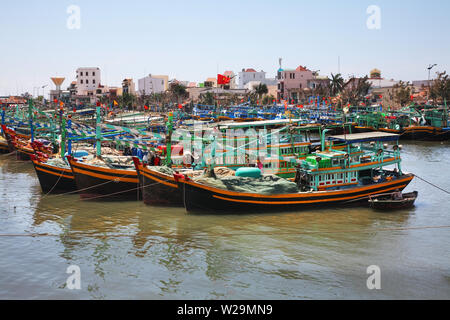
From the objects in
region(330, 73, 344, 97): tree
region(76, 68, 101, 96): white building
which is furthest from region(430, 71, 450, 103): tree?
region(76, 68, 101, 96): white building

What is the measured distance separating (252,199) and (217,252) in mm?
4590

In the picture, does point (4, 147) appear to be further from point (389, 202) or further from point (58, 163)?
point (389, 202)

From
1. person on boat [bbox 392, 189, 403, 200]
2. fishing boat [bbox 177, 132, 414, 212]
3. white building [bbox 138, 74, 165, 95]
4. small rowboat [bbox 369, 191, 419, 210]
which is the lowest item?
small rowboat [bbox 369, 191, 419, 210]

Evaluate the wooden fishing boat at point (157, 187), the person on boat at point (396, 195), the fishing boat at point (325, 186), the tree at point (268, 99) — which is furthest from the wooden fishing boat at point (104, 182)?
the tree at point (268, 99)

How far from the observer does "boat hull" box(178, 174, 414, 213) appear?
1995 centimetres

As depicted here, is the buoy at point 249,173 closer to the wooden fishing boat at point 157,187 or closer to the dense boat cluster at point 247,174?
the dense boat cluster at point 247,174

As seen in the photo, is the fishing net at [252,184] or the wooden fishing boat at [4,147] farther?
the wooden fishing boat at [4,147]

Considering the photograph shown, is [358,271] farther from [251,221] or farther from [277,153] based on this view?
[277,153]

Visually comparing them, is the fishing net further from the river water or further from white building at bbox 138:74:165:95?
white building at bbox 138:74:165:95

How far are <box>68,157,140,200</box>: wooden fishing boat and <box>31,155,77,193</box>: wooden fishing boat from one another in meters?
1.72

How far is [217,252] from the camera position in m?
16.2

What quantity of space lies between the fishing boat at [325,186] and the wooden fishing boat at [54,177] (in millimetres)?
Answer: 8169

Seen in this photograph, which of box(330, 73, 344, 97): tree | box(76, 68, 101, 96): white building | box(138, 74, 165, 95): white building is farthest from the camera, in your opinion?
box(76, 68, 101, 96): white building

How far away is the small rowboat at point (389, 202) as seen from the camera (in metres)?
21.4
